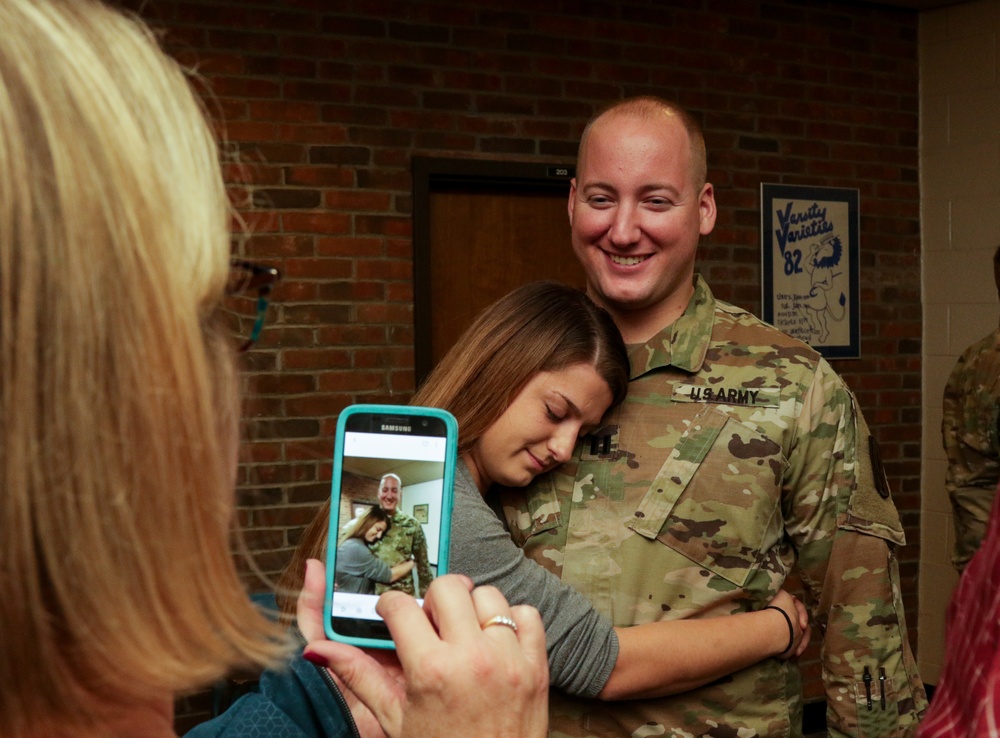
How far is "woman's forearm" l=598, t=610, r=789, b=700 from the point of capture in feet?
5.56

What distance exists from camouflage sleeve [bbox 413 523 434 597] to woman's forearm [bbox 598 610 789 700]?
1.80 feet

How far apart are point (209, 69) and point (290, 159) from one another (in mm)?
420

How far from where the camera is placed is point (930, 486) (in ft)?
16.4

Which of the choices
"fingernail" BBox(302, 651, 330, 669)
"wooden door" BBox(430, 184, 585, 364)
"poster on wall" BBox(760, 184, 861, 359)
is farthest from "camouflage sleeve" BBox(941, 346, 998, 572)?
"fingernail" BBox(302, 651, 330, 669)

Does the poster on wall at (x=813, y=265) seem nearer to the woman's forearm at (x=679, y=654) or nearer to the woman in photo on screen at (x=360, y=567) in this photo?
the woman's forearm at (x=679, y=654)

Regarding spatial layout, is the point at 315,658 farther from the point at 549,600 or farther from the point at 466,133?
the point at 466,133

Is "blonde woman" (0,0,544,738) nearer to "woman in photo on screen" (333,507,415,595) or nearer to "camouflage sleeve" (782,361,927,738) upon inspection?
"woman in photo on screen" (333,507,415,595)

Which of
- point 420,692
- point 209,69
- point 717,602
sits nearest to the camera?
point 420,692

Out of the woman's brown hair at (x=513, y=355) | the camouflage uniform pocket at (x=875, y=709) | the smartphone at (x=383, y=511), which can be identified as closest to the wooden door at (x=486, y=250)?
the woman's brown hair at (x=513, y=355)

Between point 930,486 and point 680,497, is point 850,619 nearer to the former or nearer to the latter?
point 680,497

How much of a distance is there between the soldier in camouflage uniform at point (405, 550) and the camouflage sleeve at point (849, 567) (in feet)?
2.89

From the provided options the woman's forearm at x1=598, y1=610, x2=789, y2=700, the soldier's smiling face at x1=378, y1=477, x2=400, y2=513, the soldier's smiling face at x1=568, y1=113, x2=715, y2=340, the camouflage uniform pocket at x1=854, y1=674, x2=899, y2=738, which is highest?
the soldier's smiling face at x1=568, y1=113, x2=715, y2=340

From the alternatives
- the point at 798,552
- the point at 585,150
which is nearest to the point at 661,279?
the point at 585,150

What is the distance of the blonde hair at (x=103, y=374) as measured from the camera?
0.56 metres
